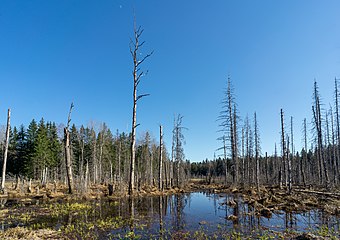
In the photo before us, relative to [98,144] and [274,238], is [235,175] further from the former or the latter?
[98,144]

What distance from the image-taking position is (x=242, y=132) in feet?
145

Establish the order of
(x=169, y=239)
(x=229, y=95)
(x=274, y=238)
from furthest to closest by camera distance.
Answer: (x=229, y=95) < (x=274, y=238) < (x=169, y=239)

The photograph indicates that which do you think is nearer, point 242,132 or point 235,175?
point 235,175

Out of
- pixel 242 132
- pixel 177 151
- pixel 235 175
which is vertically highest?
pixel 242 132

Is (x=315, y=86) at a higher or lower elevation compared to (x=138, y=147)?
higher

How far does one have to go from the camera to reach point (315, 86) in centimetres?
3180

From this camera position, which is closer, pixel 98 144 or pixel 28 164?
pixel 28 164

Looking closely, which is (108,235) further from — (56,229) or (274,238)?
(274,238)

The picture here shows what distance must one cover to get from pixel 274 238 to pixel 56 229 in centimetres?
782

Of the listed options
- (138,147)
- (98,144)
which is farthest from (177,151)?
(138,147)

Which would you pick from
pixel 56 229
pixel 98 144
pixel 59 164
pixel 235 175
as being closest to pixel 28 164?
pixel 59 164

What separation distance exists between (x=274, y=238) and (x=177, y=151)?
3166 centimetres

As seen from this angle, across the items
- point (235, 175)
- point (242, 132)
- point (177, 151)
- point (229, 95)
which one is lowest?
point (235, 175)

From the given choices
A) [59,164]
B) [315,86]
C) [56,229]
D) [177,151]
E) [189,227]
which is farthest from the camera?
[59,164]
